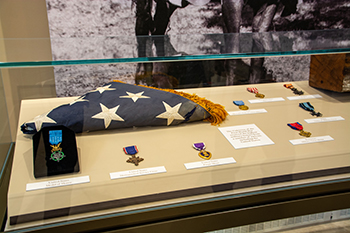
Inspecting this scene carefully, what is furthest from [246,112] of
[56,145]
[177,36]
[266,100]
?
[56,145]

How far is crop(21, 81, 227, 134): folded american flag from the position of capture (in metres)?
0.93

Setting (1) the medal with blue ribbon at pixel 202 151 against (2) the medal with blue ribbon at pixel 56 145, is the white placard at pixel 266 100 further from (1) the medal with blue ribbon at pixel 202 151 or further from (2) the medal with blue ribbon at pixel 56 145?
(2) the medal with blue ribbon at pixel 56 145

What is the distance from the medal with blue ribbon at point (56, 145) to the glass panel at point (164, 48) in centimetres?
22

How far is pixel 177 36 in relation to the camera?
3.38 feet

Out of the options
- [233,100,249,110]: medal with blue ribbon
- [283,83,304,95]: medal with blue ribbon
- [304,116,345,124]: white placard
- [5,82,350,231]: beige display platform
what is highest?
[283,83,304,95]: medal with blue ribbon

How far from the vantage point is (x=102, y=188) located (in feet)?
2.41

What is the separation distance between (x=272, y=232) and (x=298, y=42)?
689 millimetres

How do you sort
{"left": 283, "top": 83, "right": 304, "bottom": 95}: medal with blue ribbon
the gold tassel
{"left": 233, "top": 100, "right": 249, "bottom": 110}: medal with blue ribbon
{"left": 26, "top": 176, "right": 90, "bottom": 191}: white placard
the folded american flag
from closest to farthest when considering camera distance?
{"left": 26, "top": 176, "right": 90, "bottom": 191}: white placard
the folded american flag
the gold tassel
{"left": 233, "top": 100, "right": 249, "bottom": 110}: medal with blue ribbon
{"left": 283, "top": 83, "right": 304, "bottom": 95}: medal with blue ribbon

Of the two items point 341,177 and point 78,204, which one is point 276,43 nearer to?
point 341,177

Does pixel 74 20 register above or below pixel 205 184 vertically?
above

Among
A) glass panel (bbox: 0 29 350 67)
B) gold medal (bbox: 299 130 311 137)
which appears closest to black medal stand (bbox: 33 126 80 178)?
glass panel (bbox: 0 29 350 67)

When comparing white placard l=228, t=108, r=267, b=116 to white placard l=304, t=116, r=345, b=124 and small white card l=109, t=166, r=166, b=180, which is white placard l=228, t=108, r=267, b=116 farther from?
small white card l=109, t=166, r=166, b=180

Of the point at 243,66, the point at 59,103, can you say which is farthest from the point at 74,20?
the point at 243,66

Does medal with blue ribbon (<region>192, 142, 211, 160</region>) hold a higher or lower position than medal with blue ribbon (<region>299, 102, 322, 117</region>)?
lower
